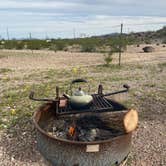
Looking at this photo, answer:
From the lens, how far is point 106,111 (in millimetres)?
2996

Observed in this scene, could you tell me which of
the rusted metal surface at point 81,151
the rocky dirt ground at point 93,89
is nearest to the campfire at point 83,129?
the rusted metal surface at point 81,151

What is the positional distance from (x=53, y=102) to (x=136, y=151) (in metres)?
1.08

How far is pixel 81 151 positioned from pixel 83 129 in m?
0.51

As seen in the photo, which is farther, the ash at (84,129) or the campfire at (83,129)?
the ash at (84,129)

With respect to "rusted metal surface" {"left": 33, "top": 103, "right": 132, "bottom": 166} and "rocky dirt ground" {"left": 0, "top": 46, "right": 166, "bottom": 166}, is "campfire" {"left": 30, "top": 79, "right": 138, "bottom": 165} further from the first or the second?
"rocky dirt ground" {"left": 0, "top": 46, "right": 166, "bottom": 166}

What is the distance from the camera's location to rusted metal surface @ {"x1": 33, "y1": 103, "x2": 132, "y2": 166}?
2.45m

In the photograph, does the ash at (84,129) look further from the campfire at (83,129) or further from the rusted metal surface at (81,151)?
the rusted metal surface at (81,151)

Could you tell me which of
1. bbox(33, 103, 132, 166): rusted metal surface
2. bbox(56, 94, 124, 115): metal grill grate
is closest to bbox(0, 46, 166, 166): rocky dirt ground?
bbox(33, 103, 132, 166): rusted metal surface

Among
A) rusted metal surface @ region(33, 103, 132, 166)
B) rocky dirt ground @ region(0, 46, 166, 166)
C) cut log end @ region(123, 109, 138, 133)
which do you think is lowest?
rocky dirt ground @ region(0, 46, 166, 166)

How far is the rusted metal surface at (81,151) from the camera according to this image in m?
2.45

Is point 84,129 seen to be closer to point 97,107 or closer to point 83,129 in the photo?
point 83,129

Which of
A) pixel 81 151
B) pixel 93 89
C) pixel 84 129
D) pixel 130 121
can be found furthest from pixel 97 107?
pixel 93 89

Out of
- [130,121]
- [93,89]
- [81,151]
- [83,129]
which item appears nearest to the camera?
[81,151]

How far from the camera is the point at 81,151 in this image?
8.05 ft
